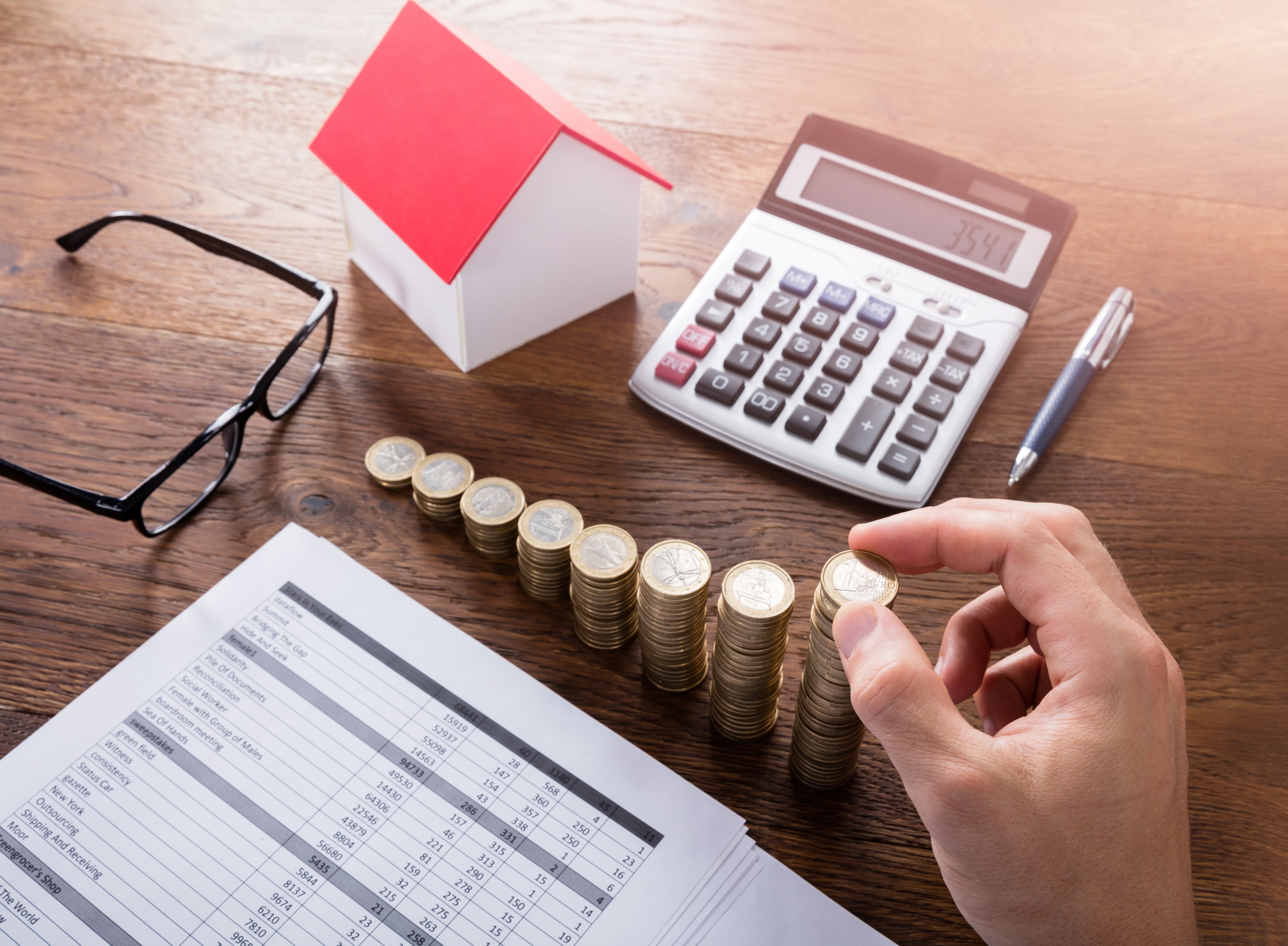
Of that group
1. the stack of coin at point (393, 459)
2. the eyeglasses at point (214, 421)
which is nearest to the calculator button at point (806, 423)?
the stack of coin at point (393, 459)

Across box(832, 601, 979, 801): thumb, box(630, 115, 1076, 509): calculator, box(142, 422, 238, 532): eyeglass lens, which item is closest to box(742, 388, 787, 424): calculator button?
box(630, 115, 1076, 509): calculator

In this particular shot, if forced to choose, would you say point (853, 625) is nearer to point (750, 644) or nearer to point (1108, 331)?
point (750, 644)

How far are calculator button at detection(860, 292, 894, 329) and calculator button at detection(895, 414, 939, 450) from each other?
103 mm

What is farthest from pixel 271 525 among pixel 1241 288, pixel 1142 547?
pixel 1241 288

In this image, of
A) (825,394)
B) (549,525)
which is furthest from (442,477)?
(825,394)

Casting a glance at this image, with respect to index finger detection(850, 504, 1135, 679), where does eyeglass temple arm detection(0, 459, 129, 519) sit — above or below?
below

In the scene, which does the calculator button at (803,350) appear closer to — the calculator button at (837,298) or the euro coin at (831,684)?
the calculator button at (837,298)

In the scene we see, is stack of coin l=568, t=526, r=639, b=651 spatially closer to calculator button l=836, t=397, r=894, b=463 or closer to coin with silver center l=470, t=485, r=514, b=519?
coin with silver center l=470, t=485, r=514, b=519

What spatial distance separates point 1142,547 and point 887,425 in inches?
8.8

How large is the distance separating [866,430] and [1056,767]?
1.12 feet

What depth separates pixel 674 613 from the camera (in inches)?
25.5

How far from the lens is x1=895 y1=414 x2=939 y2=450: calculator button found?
0.81 metres

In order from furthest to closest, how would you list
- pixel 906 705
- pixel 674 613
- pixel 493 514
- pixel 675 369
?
pixel 675 369, pixel 493 514, pixel 674 613, pixel 906 705

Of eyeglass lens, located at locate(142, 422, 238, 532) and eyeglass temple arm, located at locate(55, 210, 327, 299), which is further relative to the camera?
eyeglass temple arm, located at locate(55, 210, 327, 299)
